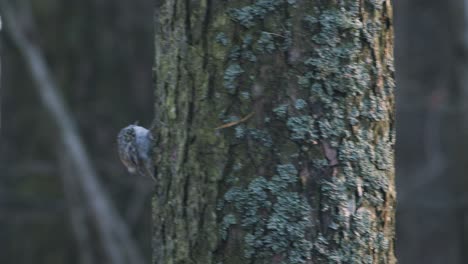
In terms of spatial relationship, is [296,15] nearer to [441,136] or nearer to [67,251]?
[67,251]

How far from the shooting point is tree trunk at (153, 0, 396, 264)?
5.72ft

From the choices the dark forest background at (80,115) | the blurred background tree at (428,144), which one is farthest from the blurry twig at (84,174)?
the blurred background tree at (428,144)

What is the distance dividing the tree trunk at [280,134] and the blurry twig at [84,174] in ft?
13.3

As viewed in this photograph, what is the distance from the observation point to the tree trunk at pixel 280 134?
5.72 ft

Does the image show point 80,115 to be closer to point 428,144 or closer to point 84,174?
point 84,174

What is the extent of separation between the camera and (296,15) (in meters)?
1.76

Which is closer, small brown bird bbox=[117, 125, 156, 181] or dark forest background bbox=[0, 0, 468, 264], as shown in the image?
small brown bird bbox=[117, 125, 156, 181]

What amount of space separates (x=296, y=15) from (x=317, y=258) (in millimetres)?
482

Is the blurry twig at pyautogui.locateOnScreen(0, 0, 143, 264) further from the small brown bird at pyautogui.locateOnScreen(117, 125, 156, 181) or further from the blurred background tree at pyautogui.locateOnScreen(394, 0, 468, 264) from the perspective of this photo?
the small brown bird at pyautogui.locateOnScreen(117, 125, 156, 181)

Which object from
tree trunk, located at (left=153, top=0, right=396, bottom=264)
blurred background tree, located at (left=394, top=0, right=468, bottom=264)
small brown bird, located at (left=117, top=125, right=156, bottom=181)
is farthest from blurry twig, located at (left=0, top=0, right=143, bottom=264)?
tree trunk, located at (left=153, top=0, right=396, bottom=264)

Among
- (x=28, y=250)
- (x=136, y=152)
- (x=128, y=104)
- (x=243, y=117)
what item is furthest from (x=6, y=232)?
(x=243, y=117)

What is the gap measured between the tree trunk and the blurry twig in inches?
159

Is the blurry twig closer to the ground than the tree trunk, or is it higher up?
closer to the ground

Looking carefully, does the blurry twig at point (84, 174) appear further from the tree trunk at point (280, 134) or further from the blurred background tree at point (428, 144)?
the tree trunk at point (280, 134)
